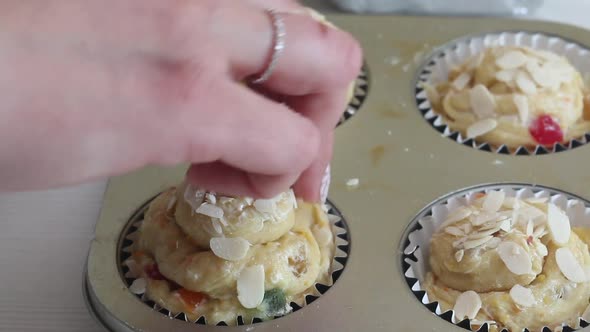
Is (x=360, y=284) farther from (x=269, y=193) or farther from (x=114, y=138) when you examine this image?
(x=114, y=138)

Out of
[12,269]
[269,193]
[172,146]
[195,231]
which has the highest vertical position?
[172,146]

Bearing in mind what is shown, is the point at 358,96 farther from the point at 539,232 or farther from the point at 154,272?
the point at 154,272

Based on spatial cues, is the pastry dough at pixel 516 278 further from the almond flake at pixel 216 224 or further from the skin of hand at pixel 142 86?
the skin of hand at pixel 142 86

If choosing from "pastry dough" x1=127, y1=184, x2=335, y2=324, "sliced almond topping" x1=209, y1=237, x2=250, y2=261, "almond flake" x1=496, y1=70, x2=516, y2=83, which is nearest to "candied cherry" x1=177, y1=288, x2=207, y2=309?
"pastry dough" x1=127, y1=184, x2=335, y2=324

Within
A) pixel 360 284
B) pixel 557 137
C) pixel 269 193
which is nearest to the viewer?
pixel 269 193

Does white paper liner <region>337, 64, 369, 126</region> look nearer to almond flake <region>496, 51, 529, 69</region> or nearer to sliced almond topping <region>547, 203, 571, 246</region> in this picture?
almond flake <region>496, 51, 529, 69</region>

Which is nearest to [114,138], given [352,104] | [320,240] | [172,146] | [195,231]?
[172,146]

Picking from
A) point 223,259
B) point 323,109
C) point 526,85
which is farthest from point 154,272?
point 526,85
